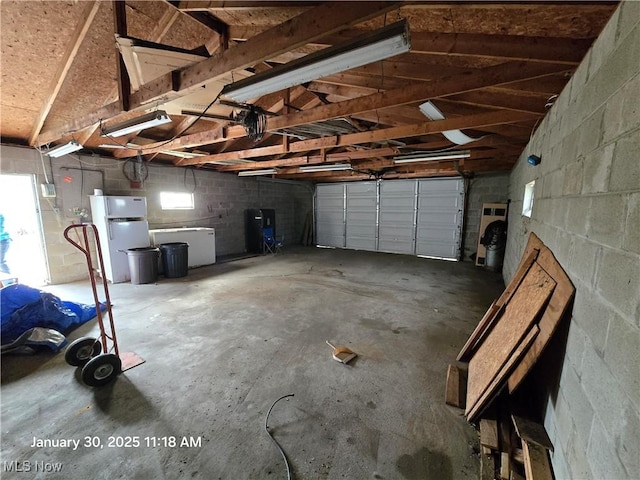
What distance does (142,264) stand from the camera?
441 centimetres

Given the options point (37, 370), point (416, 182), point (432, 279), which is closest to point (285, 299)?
point (37, 370)

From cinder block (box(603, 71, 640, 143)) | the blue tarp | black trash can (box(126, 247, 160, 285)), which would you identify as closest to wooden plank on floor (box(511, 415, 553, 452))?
cinder block (box(603, 71, 640, 143))

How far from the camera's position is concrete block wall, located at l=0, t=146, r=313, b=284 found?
4.19 meters

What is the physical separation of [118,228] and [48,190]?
1.09 m

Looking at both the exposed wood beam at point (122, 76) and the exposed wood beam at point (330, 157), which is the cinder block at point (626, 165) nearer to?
the exposed wood beam at point (122, 76)

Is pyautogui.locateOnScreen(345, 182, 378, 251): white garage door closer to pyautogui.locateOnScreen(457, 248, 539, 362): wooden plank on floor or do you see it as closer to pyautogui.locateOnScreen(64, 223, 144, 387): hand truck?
pyautogui.locateOnScreen(457, 248, 539, 362): wooden plank on floor

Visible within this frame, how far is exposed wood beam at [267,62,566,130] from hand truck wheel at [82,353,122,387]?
2763mm

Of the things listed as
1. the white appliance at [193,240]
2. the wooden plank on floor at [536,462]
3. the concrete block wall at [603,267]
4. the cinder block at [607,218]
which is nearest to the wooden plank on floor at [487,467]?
the wooden plank on floor at [536,462]

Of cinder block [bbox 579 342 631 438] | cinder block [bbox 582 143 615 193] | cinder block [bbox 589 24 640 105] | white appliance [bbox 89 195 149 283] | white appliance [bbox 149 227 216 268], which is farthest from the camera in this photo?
white appliance [bbox 149 227 216 268]

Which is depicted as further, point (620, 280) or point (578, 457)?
point (578, 457)

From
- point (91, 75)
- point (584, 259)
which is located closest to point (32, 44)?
point (91, 75)

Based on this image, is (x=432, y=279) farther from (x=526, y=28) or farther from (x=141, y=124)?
(x=141, y=124)

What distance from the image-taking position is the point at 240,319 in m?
3.11

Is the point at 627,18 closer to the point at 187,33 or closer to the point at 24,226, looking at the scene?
the point at 187,33
